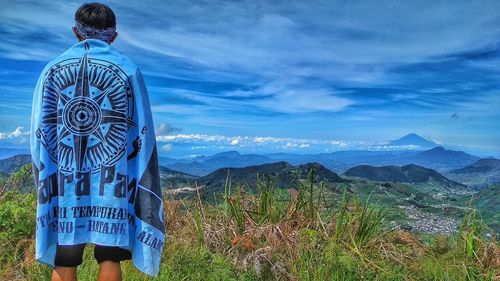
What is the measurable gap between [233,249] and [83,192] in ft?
9.24

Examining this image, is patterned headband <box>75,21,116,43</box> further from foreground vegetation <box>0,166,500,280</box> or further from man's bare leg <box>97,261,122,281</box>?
foreground vegetation <box>0,166,500,280</box>

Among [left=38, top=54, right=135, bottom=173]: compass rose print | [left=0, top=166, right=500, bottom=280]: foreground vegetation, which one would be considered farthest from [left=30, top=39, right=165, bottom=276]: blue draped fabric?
[left=0, top=166, right=500, bottom=280]: foreground vegetation

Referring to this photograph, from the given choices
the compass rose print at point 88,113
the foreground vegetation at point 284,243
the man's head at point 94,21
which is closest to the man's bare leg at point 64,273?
the compass rose print at point 88,113

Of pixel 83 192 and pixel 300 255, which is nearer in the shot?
pixel 83 192

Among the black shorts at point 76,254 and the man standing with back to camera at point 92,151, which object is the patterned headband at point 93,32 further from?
the black shorts at point 76,254

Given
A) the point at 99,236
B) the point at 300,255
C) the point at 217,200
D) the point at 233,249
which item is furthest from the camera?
the point at 217,200

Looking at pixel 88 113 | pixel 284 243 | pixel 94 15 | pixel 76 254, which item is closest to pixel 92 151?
pixel 88 113

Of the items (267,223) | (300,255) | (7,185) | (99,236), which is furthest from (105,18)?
(7,185)

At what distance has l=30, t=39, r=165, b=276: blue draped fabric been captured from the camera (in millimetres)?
3830

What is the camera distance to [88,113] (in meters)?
3.85

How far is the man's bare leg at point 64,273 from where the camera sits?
12.6 feet

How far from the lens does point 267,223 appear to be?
6.64 meters

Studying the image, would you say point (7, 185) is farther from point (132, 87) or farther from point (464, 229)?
point (464, 229)

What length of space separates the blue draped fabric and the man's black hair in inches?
4.9
